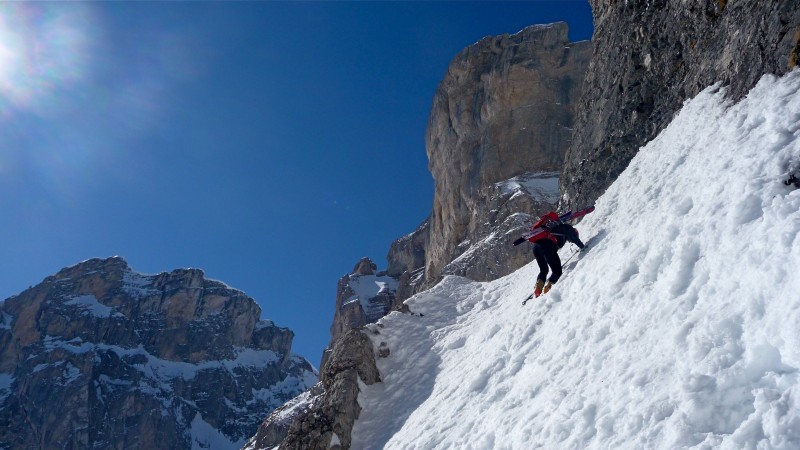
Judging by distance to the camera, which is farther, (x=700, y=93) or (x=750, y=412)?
(x=700, y=93)

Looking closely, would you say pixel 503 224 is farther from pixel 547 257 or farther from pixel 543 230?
pixel 547 257

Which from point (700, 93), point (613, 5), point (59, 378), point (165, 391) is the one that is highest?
point (59, 378)

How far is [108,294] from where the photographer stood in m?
181

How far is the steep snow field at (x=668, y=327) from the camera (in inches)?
247

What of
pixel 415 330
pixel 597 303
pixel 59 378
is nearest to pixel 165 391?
pixel 59 378

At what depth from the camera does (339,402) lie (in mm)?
17062

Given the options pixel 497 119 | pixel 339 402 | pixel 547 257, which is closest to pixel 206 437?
pixel 497 119

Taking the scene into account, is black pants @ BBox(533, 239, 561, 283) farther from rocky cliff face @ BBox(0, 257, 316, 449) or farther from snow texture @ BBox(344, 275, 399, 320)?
rocky cliff face @ BBox(0, 257, 316, 449)

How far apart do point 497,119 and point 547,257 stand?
50004 mm

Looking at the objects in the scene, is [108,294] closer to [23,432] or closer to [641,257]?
[23,432]

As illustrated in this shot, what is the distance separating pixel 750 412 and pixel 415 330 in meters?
14.6

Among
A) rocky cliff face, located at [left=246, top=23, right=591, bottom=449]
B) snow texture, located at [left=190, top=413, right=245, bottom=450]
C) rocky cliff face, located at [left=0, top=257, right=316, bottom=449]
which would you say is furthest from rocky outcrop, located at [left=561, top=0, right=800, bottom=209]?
snow texture, located at [left=190, top=413, right=245, bottom=450]

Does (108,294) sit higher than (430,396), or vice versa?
(108,294)

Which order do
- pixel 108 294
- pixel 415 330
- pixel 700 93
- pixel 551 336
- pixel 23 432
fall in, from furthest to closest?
pixel 108 294 < pixel 23 432 < pixel 415 330 < pixel 700 93 < pixel 551 336
